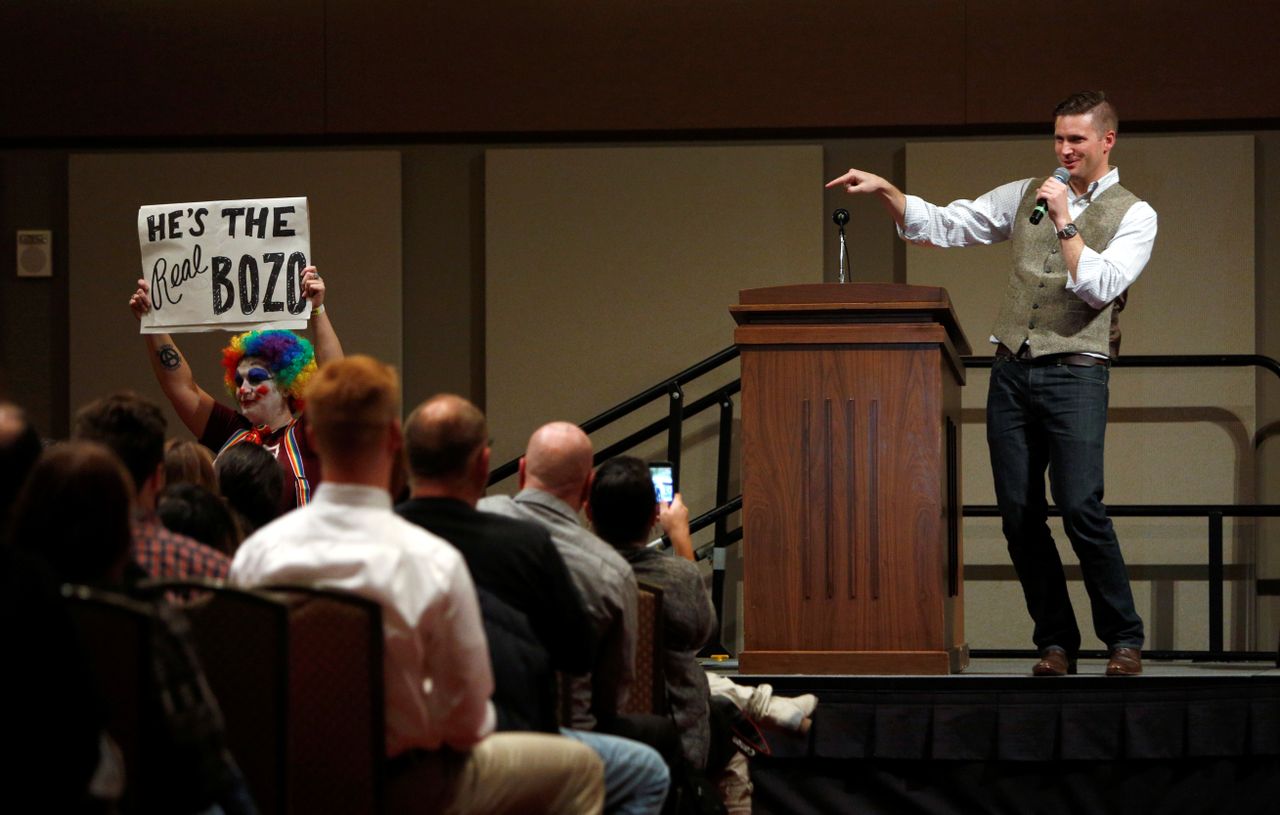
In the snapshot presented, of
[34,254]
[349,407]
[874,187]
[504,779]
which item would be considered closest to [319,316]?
[874,187]

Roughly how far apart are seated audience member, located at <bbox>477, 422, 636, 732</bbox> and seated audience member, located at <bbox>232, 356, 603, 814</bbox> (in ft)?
1.31

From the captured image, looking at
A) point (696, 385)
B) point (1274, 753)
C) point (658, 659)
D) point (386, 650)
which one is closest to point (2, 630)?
point (386, 650)

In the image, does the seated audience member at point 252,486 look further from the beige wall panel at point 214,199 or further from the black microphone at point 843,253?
the beige wall panel at point 214,199

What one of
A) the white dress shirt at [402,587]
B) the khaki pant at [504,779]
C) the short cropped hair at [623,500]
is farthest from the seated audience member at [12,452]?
the short cropped hair at [623,500]

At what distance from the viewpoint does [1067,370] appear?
3.83 m

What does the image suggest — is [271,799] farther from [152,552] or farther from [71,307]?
[71,307]

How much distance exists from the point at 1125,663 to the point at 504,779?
7.12 ft

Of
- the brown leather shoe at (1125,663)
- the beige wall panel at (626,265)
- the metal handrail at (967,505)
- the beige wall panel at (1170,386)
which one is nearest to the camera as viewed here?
the brown leather shoe at (1125,663)

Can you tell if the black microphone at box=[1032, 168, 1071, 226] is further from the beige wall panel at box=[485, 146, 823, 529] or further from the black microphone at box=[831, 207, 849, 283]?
the beige wall panel at box=[485, 146, 823, 529]

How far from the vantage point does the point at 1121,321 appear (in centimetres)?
572

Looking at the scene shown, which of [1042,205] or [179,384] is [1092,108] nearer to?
[1042,205]

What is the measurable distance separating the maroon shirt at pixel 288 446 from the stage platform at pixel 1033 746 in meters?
1.20

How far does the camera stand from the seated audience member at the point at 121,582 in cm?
175

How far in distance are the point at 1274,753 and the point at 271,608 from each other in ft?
9.68
